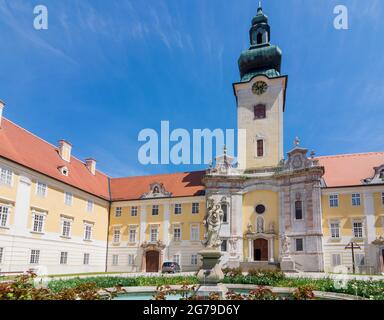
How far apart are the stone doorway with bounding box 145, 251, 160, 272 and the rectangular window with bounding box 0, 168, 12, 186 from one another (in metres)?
17.9

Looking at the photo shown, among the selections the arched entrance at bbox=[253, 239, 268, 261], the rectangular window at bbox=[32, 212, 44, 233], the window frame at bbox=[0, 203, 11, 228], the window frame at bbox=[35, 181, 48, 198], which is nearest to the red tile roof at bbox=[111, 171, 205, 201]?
the arched entrance at bbox=[253, 239, 268, 261]

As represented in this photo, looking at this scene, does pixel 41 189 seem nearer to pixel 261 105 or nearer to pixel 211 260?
pixel 211 260

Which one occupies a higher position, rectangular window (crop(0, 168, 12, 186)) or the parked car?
rectangular window (crop(0, 168, 12, 186))

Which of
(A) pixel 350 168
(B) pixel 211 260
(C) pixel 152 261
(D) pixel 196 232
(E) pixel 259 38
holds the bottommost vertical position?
(C) pixel 152 261

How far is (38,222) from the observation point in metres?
29.0

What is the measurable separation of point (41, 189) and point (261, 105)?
2564 centimetres

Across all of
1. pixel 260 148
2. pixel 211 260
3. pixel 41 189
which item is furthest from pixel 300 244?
pixel 41 189

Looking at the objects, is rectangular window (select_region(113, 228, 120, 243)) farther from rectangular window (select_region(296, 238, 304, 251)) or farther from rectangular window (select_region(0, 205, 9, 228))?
rectangular window (select_region(296, 238, 304, 251))

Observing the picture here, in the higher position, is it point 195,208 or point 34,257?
point 195,208

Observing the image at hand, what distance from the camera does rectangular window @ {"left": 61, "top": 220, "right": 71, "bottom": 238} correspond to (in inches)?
1271

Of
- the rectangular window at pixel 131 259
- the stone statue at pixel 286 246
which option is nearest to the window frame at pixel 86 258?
the rectangular window at pixel 131 259

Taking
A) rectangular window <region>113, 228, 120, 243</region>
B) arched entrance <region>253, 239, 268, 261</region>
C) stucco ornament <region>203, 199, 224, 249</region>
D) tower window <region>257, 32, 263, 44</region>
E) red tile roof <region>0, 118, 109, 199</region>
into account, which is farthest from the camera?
tower window <region>257, 32, 263, 44</region>
